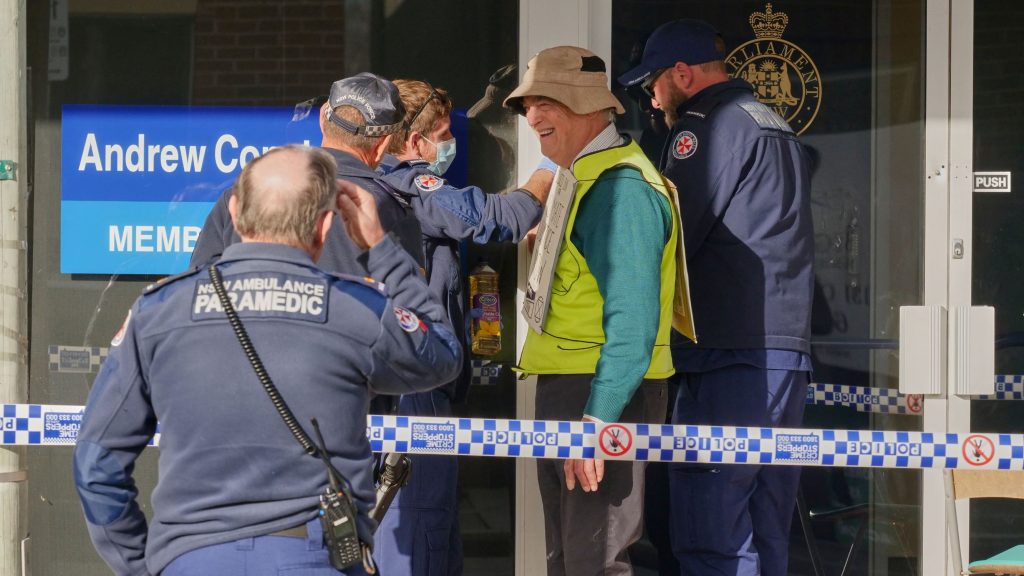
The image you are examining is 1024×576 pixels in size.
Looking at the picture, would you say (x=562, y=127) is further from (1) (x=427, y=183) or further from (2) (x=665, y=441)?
(2) (x=665, y=441)

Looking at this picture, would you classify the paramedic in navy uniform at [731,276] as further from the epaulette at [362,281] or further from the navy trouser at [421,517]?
the epaulette at [362,281]

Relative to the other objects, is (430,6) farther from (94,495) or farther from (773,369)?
(94,495)

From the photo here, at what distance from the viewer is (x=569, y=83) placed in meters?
4.12

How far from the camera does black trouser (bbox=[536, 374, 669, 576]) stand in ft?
13.1

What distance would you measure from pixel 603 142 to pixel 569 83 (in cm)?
22

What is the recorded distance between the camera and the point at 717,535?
425 cm

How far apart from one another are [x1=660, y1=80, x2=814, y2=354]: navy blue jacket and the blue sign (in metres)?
1.79

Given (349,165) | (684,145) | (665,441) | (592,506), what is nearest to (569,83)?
(684,145)

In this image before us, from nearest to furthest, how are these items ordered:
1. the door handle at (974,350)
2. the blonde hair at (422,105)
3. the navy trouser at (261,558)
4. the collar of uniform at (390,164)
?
the navy trouser at (261,558), the collar of uniform at (390,164), the blonde hair at (422,105), the door handle at (974,350)

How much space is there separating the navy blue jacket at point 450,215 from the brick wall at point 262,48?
111 centimetres

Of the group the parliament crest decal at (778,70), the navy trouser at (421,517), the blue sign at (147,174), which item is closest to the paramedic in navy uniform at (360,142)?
the navy trouser at (421,517)

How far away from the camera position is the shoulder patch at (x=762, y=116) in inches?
172

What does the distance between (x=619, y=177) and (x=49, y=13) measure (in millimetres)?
2768

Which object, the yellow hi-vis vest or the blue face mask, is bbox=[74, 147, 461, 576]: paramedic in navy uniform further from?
the blue face mask
